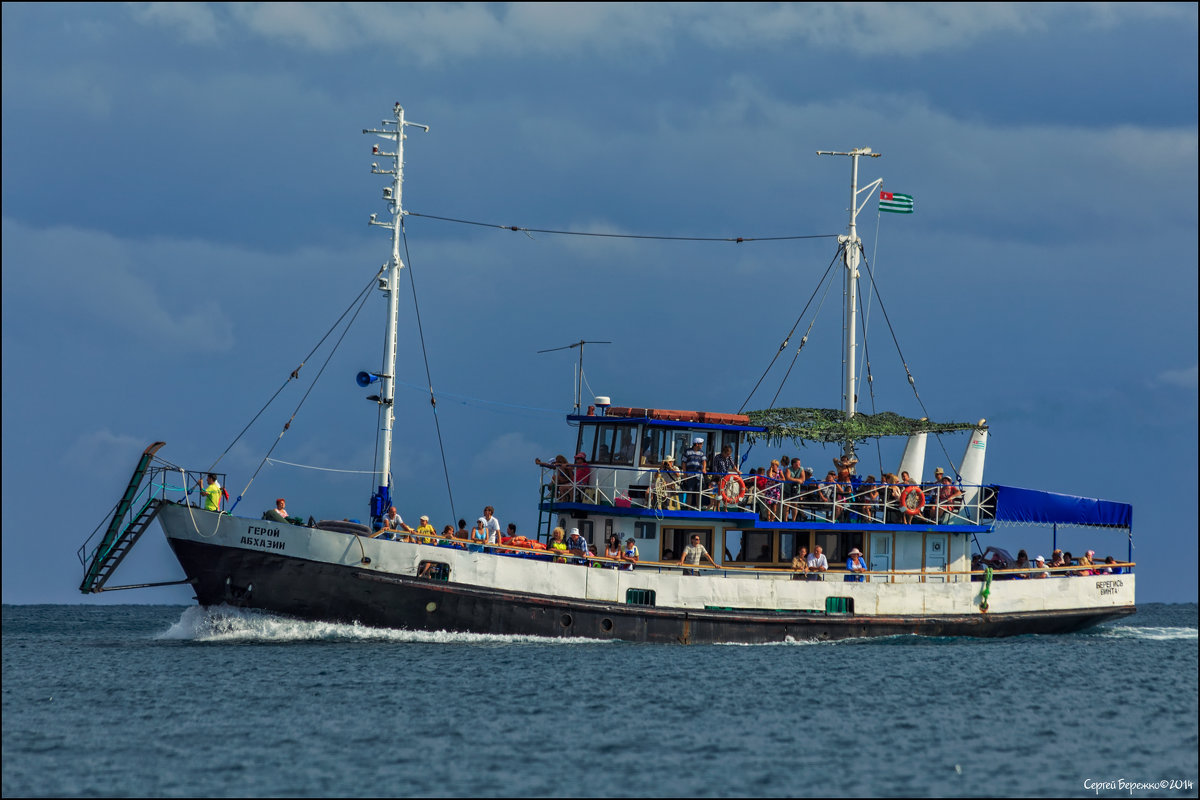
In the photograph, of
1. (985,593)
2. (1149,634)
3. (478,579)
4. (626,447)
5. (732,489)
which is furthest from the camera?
(1149,634)

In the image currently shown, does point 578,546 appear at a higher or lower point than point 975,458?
lower

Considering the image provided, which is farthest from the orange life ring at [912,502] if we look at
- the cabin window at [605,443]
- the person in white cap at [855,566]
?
the cabin window at [605,443]

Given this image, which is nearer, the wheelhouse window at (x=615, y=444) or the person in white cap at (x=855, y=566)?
the person in white cap at (x=855, y=566)

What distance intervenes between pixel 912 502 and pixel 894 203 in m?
9.85

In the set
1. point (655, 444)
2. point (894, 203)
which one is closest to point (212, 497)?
point (655, 444)

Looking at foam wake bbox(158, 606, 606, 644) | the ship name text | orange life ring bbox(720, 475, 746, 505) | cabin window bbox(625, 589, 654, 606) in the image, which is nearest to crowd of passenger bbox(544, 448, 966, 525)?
orange life ring bbox(720, 475, 746, 505)

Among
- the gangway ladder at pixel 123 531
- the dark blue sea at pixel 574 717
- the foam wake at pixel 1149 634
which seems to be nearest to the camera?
the dark blue sea at pixel 574 717

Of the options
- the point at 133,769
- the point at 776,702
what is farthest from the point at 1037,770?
the point at 133,769

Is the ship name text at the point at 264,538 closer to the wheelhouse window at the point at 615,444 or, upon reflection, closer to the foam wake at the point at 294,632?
the foam wake at the point at 294,632

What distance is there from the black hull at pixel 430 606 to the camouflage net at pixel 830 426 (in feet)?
17.5

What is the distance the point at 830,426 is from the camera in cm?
3688

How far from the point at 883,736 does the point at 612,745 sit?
4.82m

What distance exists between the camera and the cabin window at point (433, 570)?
103ft

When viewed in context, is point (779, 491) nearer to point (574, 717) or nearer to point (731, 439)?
point (731, 439)
